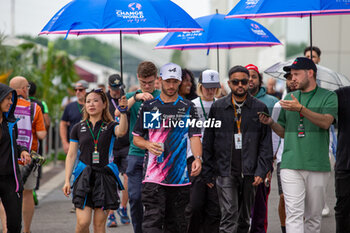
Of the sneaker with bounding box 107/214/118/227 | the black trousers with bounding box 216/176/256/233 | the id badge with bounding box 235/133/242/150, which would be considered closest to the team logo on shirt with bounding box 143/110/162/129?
the id badge with bounding box 235/133/242/150

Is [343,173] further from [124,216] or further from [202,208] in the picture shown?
[124,216]

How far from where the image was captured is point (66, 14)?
6820mm

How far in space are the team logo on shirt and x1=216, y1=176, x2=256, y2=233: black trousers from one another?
3.62ft

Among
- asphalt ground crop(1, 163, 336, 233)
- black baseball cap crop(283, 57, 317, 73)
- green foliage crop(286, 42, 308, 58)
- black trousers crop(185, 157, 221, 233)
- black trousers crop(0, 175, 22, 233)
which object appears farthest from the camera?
green foliage crop(286, 42, 308, 58)

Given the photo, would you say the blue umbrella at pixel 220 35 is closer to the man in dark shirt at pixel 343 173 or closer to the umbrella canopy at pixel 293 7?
the umbrella canopy at pixel 293 7

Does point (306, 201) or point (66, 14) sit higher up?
point (66, 14)

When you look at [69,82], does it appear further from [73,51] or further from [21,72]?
[73,51]

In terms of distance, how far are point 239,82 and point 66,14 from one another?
206 centimetres

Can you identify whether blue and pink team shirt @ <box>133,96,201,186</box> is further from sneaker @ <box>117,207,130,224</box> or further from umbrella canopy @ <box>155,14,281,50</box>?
sneaker @ <box>117,207,130,224</box>

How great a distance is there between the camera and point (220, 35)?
8766 mm

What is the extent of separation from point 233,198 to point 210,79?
1.69 metres

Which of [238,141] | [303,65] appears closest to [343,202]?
[238,141]

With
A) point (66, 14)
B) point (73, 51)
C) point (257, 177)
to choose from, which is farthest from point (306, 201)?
point (73, 51)

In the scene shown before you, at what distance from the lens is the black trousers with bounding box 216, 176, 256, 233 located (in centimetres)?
696
